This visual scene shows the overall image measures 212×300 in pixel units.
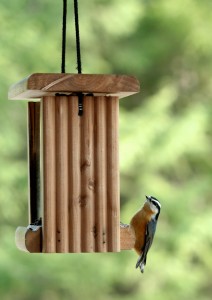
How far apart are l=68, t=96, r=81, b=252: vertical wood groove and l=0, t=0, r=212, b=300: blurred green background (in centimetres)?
486

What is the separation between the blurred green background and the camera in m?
7.67

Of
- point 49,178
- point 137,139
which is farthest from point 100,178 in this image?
point 137,139

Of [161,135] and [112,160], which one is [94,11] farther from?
[112,160]

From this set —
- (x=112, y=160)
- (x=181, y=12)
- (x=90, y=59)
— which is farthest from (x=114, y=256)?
(x=112, y=160)

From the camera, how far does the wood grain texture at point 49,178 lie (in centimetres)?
253

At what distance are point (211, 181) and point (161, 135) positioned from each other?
32.5 inches

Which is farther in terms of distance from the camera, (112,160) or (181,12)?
(181,12)

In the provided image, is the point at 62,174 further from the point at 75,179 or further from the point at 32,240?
the point at 32,240

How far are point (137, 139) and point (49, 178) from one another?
573 centimetres

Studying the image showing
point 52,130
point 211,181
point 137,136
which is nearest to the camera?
point 52,130

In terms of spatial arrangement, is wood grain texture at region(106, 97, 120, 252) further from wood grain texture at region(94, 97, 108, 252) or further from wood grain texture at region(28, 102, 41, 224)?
wood grain texture at region(28, 102, 41, 224)

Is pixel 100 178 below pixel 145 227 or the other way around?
the other way around

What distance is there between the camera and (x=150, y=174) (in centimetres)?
A: 877

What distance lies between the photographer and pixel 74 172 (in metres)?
2.55
